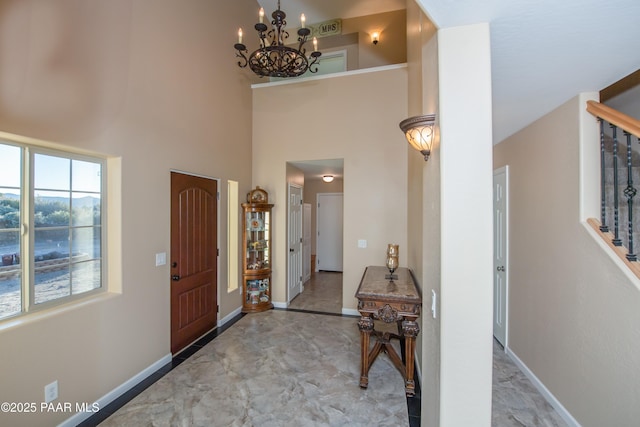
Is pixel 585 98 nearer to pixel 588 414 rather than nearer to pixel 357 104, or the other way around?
pixel 588 414

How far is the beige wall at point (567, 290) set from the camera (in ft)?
5.25

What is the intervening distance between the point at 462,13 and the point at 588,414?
265 cm

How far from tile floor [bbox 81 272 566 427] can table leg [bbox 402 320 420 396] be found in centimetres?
7

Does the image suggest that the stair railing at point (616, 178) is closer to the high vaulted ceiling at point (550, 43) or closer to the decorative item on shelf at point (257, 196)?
the high vaulted ceiling at point (550, 43)

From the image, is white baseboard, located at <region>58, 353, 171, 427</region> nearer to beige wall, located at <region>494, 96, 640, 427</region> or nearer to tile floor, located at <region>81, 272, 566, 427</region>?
tile floor, located at <region>81, 272, 566, 427</region>

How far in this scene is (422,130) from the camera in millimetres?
1645

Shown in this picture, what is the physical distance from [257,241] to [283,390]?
244cm

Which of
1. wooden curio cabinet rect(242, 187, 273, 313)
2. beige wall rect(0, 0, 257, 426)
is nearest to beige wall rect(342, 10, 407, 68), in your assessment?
beige wall rect(0, 0, 257, 426)

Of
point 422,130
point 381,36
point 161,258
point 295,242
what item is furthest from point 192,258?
point 381,36

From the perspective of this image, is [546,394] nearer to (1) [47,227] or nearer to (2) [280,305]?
(2) [280,305]

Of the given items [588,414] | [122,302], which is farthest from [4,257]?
[588,414]

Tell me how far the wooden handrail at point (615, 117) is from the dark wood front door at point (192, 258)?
3684 millimetres

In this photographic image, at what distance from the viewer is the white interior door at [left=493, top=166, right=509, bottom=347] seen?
312cm

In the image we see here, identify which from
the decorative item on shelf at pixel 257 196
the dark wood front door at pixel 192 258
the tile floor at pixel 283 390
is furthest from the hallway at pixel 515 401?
the decorative item on shelf at pixel 257 196
